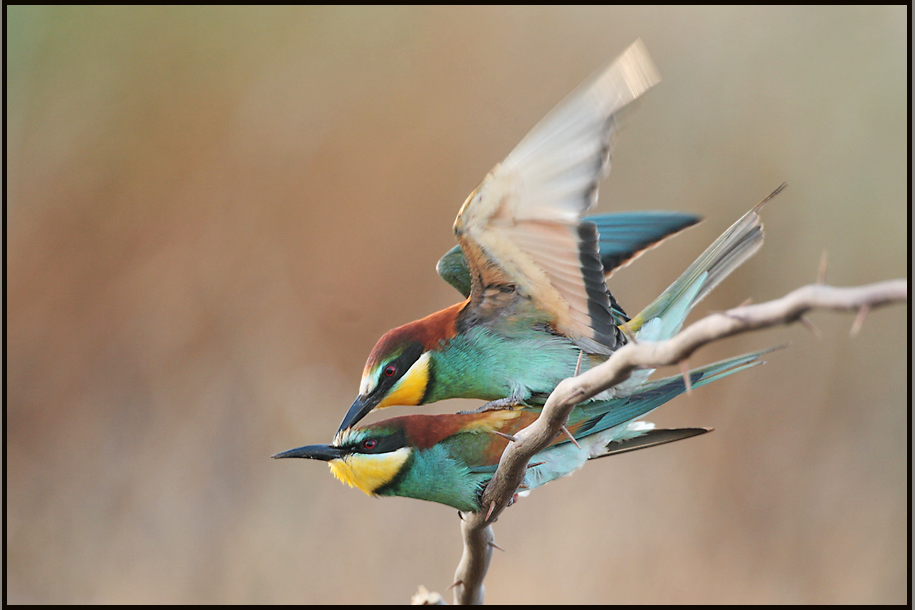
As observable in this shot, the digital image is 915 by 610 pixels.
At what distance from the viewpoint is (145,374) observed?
8.95 feet

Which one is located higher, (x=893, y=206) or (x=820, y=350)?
(x=893, y=206)

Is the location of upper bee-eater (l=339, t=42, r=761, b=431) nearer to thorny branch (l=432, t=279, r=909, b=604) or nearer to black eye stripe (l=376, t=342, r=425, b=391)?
black eye stripe (l=376, t=342, r=425, b=391)

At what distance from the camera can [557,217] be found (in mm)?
842

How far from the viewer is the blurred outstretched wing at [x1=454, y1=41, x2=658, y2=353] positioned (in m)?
0.78

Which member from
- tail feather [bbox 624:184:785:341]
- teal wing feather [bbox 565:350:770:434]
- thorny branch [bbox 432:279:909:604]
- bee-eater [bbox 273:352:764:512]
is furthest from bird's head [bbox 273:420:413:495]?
tail feather [bbox 624:184:785:341]

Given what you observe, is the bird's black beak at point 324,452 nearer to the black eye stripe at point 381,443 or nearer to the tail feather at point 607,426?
the black eye stripe at point 381,443

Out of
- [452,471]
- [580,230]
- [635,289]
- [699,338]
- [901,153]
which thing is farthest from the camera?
[635,289]

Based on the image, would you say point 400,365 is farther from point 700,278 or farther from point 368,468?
point 700,278

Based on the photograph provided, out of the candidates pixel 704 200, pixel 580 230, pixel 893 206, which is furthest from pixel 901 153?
pixel 580 230

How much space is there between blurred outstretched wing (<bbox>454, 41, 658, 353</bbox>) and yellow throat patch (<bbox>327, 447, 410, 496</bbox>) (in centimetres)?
23

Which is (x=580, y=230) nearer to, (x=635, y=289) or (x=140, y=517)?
(x=635, y=289)

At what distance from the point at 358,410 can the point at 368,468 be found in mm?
81

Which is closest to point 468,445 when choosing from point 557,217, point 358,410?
point 358,410

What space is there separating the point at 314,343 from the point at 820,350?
6.03 ft
